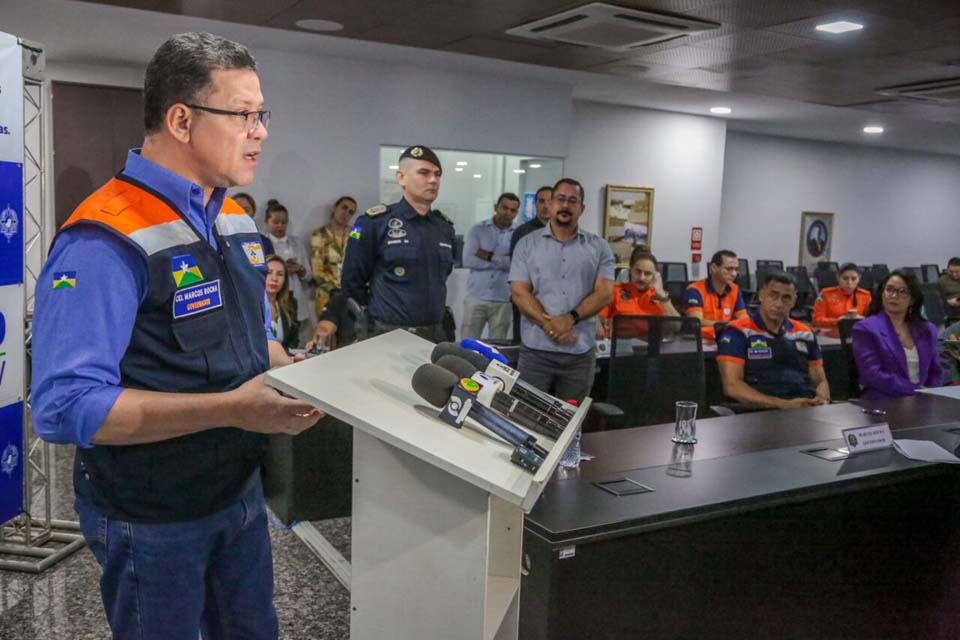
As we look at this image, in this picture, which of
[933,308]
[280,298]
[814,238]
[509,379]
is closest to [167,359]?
[509,379]

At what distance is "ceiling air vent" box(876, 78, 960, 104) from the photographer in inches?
240

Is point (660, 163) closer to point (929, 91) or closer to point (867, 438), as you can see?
point (929, 91)

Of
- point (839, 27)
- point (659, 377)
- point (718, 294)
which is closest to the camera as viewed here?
point (659, 377)

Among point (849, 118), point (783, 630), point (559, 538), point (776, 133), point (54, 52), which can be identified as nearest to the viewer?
point (559, 538)

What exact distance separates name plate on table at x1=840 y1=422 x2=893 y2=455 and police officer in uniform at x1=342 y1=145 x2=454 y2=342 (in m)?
2.05

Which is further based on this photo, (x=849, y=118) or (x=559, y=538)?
(x=849, y=118)

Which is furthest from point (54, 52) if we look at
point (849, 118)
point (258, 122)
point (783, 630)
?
point (849, 118)

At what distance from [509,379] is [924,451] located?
170cm

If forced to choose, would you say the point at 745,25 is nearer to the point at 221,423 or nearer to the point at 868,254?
the point at 221,423

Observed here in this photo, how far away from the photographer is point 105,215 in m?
1.14

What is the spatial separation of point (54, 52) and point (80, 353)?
24.6 ft

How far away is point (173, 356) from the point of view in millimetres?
1203

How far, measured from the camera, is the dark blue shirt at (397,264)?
3.85 metres

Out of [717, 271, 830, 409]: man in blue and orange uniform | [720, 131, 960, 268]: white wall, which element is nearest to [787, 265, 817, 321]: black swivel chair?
[720, 131, 960, 268]: white wall
